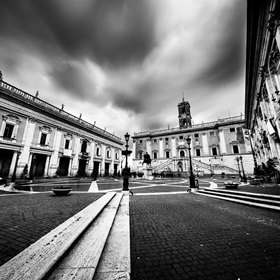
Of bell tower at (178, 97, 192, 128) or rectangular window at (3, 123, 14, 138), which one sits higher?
bell tower at (178, 97, 192, 128)

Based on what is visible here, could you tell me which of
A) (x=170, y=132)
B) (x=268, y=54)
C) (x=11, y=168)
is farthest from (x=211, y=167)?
(x=11, y=168)

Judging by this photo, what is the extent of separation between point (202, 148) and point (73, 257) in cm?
4012

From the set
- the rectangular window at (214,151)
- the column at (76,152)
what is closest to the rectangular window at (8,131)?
the column at (76,152)

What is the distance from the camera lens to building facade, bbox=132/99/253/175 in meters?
32.2

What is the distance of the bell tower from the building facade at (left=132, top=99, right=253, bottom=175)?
8.00 m

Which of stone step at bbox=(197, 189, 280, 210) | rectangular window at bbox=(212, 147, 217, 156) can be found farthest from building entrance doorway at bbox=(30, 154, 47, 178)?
rectangular window at bbox=(212, 147, 217, 156)

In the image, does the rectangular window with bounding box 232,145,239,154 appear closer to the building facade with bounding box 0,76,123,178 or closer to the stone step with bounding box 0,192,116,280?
the building facade with bounding box 0,76,123,178

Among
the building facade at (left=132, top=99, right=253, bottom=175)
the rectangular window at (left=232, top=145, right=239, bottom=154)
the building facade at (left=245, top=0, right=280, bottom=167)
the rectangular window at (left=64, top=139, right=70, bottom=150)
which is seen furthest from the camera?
the rectangular window at (left=232, top=145, right=239, bottom=154)

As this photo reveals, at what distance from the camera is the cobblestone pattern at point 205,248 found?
1765 millimetres

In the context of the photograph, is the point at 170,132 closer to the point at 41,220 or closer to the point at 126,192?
the point at 126,192

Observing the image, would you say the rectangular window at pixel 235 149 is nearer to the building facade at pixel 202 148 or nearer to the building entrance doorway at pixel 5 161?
the building facade at pixel 202 148

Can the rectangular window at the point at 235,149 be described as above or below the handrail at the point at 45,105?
below

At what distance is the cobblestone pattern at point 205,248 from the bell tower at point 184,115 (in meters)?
46.5

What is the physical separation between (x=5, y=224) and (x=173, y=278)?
3944 millimetres
